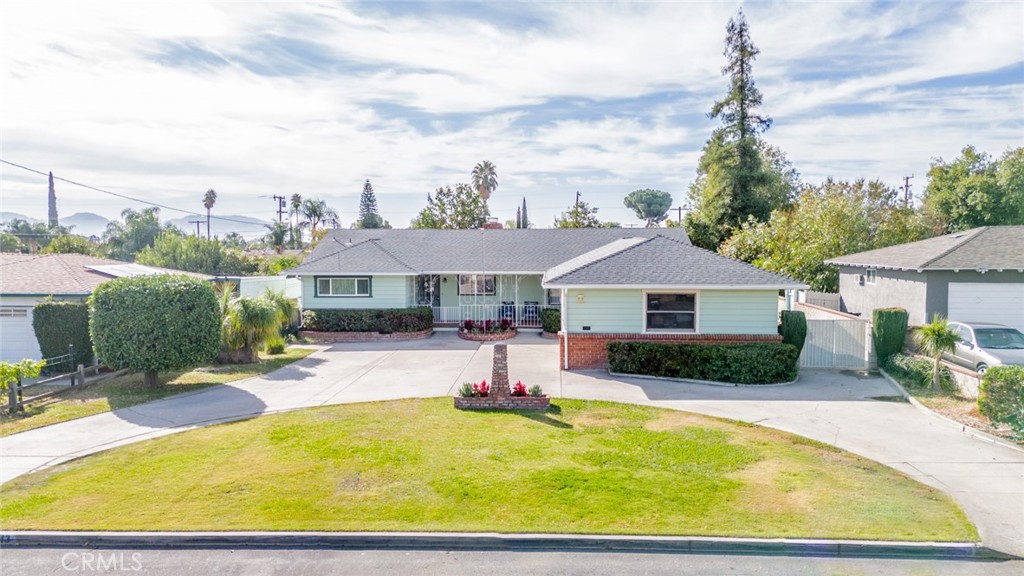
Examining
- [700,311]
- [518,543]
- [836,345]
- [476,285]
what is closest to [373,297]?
[476,285]

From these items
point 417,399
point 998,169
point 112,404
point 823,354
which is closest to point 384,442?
point 417,399

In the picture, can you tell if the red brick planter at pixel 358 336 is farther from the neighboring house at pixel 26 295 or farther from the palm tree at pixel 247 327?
the neighboring house at pixel 26 295

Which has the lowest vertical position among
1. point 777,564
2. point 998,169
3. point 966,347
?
point 777,564

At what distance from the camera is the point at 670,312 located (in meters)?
16.6

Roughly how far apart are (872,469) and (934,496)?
1.07m

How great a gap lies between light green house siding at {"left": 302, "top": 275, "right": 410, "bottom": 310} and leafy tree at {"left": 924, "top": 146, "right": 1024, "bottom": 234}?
1224 inches

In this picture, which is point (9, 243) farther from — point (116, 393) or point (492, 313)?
point (116, 393)

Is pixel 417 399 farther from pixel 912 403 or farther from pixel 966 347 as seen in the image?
pixel 966 347

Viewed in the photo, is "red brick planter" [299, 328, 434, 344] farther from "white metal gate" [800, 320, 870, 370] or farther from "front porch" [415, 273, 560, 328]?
"white metal gate" [800, 320, 870, 370]

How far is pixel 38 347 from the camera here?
1762 centimetres

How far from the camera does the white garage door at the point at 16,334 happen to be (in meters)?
17.6

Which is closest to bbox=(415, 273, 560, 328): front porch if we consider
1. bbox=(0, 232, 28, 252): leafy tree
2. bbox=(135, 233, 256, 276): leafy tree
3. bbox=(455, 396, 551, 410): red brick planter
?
bbox=(455, 396, 551, 410): red brick planter

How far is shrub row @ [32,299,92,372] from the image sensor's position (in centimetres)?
1619

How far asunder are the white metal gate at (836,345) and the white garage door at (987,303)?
121 inches
